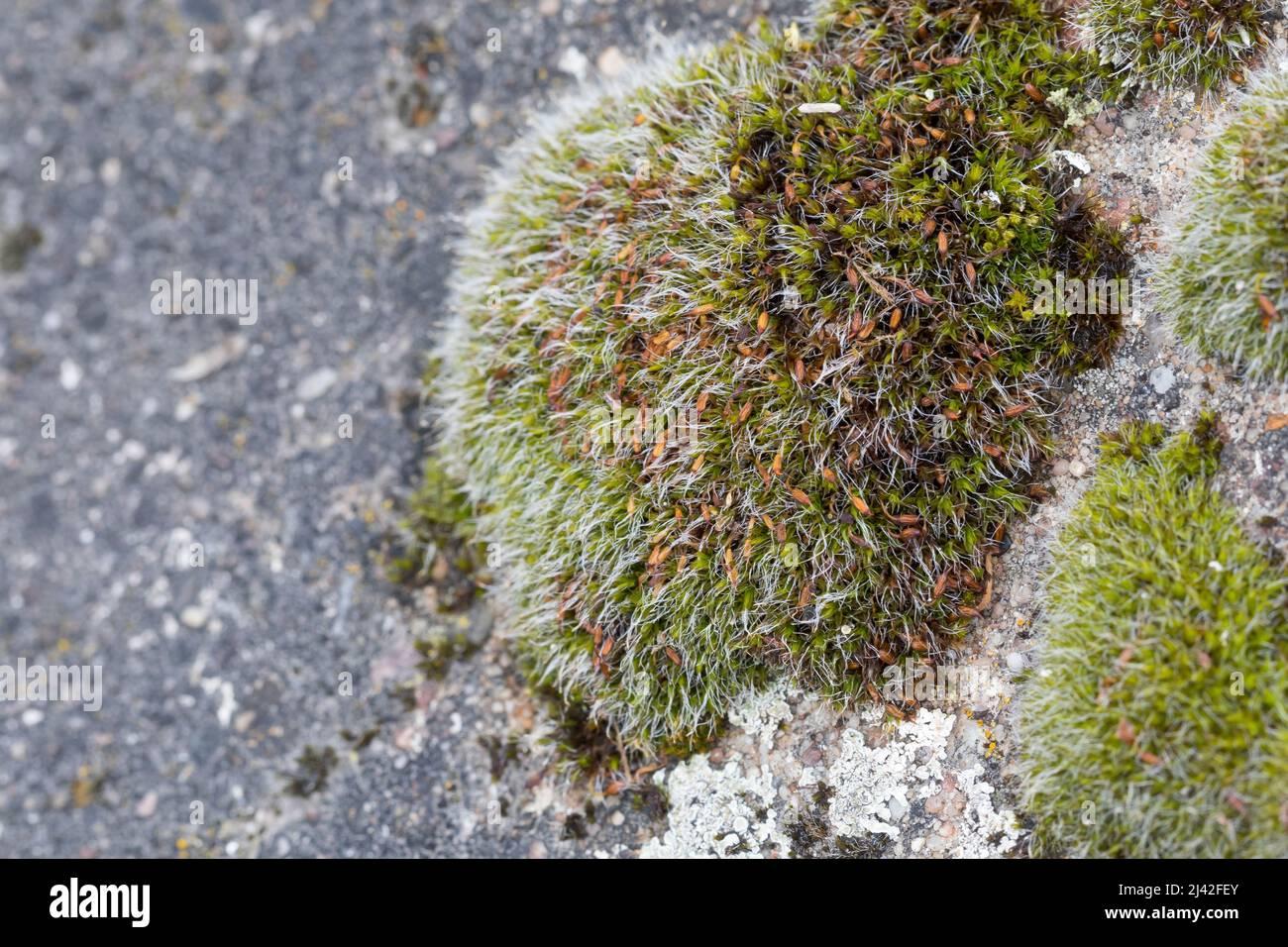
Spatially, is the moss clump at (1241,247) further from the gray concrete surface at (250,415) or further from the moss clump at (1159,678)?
the gray concrete surface at (250,415)

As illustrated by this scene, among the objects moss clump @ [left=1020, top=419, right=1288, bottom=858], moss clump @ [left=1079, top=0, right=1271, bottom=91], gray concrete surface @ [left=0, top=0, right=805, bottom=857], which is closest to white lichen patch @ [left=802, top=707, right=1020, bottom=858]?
moss clump @ [left=1020, top=419, right=1288, bottom=858]

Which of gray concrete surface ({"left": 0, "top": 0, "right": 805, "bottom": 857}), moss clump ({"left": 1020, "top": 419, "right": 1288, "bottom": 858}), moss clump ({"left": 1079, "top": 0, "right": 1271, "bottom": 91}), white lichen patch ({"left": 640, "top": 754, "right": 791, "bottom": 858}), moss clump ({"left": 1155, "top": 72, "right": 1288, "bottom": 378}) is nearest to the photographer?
moss clump ({"left": 1020, "top": 419, "right": 1288, "bottom": 858})

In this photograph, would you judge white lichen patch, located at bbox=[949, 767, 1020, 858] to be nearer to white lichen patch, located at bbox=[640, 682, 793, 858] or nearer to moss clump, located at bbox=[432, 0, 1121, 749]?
moss clump, located at bbox=[432, 0, 1121, 749]

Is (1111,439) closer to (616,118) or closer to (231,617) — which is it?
(616,118)

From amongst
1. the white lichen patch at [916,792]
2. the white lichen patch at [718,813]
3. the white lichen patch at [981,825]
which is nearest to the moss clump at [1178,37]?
the white lichen patch at [916,792]

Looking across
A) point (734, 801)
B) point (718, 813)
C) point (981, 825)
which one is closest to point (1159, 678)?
point (981, 825)

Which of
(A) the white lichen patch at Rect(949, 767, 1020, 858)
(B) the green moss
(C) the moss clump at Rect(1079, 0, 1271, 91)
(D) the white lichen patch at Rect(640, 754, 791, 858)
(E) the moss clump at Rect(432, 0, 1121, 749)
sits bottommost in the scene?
(D) the white lichen patch at Rect(640, 754, 791, 858)

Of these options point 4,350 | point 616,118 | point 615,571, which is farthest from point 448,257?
point 4,350
